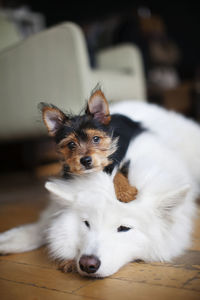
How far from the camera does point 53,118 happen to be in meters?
1.47

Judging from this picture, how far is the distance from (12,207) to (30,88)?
40.2 inches

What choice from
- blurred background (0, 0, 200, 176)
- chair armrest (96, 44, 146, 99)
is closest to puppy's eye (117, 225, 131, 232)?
blurred background (0, 0, 200, 176)

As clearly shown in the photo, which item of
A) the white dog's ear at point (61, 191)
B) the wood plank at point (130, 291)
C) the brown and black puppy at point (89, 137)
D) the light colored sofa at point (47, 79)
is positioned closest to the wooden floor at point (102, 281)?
the wood plank at point (130, 291)

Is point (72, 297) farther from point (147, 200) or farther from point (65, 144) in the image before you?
point (65, 144)

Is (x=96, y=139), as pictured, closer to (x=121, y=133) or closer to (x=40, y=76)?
(x=121, y=133)

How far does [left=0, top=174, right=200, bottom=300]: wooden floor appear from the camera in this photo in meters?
1.04

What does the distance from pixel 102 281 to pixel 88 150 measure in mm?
510

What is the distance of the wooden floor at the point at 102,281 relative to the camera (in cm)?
104

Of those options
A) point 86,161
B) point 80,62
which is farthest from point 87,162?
point 80,62

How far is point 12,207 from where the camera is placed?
8.21ft

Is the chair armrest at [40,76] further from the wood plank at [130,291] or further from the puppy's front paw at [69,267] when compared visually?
the wood plank at [130,291]

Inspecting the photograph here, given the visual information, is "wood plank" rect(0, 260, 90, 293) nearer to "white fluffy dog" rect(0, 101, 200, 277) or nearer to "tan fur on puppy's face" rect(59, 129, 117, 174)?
"white fluffy dog" rect(0, 101, 200, 277)

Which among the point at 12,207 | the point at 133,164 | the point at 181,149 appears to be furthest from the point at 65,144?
the point at 12,207

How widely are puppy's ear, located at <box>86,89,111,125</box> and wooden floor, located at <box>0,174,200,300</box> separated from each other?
2.09ft
